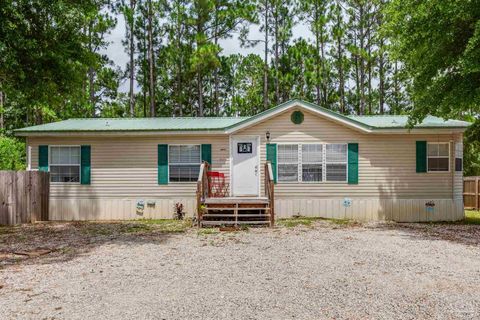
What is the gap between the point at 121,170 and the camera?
12766mm

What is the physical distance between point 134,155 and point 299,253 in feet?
24.1

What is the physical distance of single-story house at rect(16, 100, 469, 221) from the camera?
12.4 meters

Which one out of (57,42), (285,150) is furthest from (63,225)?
(285,150)

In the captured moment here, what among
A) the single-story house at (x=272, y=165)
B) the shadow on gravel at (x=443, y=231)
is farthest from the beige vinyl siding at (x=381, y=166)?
the shadow on gravel at (x=443, y=231)

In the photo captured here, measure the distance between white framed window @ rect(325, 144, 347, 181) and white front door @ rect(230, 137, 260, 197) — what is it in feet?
7.29

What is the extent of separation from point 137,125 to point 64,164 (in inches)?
103

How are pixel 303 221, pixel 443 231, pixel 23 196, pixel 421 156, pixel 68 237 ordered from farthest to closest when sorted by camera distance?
pixel 421 156 → pixel 303 221 → pixel 23 196 → pixel 443 231 → pixel 68 237

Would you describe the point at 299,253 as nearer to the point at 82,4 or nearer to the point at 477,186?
the point at 82,4

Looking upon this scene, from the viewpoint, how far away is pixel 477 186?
17094 mm

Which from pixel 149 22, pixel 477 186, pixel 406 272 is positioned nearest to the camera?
pixel 406 272

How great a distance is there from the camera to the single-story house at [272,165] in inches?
488

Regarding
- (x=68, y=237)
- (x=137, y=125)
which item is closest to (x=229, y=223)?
(x=68, y=237)

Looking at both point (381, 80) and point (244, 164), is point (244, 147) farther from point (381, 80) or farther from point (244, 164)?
point (381, 80)

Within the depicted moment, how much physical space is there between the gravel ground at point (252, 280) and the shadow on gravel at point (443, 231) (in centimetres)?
29
